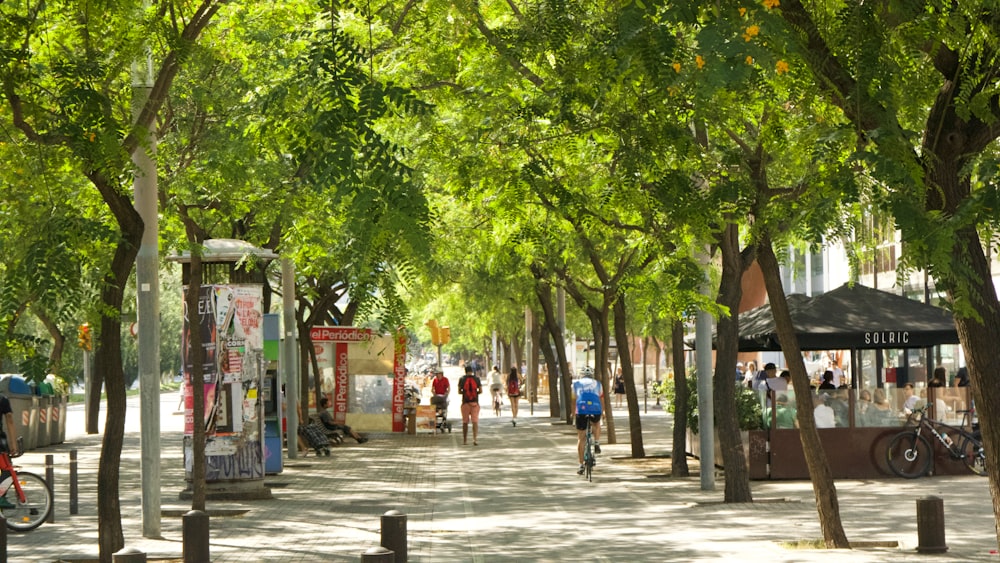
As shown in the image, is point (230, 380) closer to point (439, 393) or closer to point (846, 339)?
point (846, 339)

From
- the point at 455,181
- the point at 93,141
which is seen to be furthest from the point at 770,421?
the point at 93,141

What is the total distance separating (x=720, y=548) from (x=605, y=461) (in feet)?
41.6

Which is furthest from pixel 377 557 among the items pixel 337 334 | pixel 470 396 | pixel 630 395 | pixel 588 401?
pixel 337 334

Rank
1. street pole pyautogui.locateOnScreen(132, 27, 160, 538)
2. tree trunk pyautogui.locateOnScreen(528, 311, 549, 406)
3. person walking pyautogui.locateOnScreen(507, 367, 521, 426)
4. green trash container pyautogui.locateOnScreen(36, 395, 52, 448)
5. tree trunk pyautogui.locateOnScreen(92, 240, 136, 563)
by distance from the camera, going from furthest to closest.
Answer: tree trunk pyautogui.locateOnScreen(528, 311, 549, 406) < person walking pyautogui.locateOnScreen(507, 367, 521, 426) < green trash container pyautogui.locateOnScreen(36, 395, 52, 448) < street pole pyautogui.locateOnScreen(132, 27, 160, 538) < tree trunk pyautogui.locateOnScreen(92, 240, 136, 563)

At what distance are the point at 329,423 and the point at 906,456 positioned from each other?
51.4ft

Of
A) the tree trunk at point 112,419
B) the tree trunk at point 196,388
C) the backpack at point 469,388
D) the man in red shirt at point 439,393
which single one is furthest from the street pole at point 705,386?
the man in red shirt at point 439,393

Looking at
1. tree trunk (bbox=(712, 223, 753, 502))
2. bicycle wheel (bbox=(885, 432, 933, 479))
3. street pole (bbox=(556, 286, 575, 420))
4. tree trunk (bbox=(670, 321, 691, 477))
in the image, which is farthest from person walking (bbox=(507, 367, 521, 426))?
tree trunk (bbox=(712, 223, 753, 502))

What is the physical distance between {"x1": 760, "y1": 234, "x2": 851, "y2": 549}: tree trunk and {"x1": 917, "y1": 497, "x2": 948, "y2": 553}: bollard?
2.63 feet

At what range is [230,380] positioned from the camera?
62.7 feet

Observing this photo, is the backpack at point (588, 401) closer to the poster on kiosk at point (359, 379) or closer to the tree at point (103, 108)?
the tree at point (103, 108)

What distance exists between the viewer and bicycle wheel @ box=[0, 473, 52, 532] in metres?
16.1

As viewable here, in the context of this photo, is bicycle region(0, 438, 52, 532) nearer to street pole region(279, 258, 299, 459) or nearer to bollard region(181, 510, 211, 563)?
bollard region(181, 510, 211, 563)

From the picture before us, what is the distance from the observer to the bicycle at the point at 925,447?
71.6 feet

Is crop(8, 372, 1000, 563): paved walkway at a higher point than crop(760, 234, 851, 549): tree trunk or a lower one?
lower
